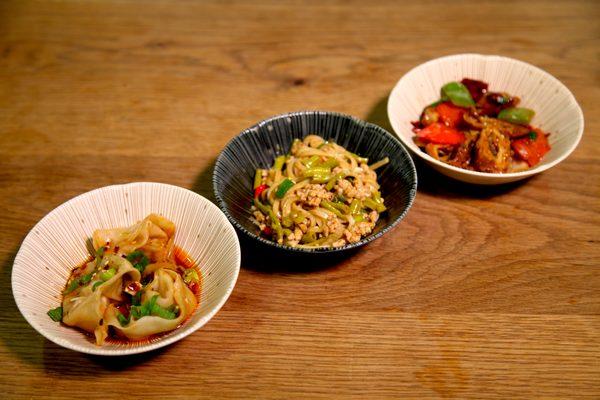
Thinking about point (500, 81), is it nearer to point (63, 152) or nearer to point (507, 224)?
point (507, 224)

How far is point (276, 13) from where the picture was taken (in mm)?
3354

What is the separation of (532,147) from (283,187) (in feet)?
3.75

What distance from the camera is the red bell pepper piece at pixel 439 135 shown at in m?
2.31

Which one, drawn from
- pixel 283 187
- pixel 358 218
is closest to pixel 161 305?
pixel 283 187

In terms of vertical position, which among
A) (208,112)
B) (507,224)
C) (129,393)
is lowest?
(129,393)

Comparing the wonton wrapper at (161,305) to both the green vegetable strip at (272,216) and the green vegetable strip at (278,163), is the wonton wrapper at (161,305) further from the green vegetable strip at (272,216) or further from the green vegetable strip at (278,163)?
the green vegetable strip at (278,163)

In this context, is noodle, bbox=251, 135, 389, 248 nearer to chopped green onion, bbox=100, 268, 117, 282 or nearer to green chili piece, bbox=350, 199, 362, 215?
green chili piece, bbox=350, 199, 362, 215

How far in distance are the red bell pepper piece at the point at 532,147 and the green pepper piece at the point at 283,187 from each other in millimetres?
1033

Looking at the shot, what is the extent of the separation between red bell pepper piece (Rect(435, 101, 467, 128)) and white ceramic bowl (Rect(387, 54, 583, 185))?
0.11 m

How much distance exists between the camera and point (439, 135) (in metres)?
2.31

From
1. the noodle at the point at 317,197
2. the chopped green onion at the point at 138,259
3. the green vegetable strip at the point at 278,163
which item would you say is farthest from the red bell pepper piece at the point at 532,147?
the chopped green onion at the point at 138,259

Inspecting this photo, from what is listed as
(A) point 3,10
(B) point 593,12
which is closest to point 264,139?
(A) point 3,10

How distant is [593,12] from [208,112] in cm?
260

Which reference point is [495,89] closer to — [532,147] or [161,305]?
[532,147]
